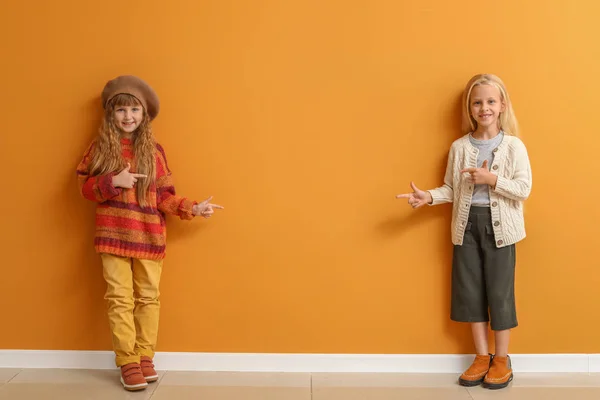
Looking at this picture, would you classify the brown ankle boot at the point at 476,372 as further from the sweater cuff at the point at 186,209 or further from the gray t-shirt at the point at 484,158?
the sweater cuff at the point at 186,209

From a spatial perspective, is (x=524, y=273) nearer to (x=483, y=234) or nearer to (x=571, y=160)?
(x=483, y=234)

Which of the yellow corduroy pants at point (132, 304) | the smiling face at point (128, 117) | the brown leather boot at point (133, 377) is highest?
the smiling face at point (128, 117)

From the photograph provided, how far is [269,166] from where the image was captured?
2.68 meters

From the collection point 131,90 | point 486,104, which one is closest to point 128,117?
point 131,90

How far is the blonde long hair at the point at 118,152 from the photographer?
252cm

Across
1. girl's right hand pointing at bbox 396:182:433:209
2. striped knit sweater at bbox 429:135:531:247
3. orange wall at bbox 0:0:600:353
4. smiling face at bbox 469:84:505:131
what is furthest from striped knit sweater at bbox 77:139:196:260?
smiling face at bbox 469:84:505:131

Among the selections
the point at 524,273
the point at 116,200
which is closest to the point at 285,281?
the point at 116,200

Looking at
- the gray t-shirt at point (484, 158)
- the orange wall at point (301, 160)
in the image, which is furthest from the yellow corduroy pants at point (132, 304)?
the gray t-shirt at point (484, 158)

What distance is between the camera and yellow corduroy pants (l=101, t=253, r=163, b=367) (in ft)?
8.34

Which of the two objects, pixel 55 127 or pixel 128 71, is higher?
pixel 128 71

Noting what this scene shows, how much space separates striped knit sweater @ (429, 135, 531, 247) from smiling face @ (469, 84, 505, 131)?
0.32ft

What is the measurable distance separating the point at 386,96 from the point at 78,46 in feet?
4.20

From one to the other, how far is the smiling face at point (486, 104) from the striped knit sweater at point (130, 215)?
1181mm

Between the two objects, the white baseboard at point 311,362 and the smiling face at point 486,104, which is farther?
the white baseboard at point 311,362
